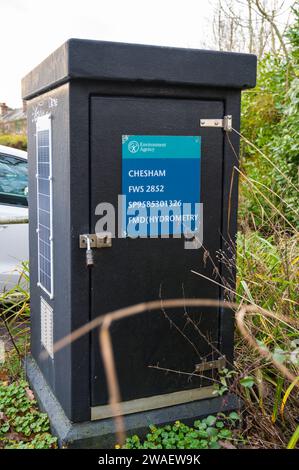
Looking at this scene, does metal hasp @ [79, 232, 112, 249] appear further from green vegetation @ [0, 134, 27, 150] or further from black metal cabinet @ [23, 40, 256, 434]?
green vegetation @ [0, 134, 27, 150]

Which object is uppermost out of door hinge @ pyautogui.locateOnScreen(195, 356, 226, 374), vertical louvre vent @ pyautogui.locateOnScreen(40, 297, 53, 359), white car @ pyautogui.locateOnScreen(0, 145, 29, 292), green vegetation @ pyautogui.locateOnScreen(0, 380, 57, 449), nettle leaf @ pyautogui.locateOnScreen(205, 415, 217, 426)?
white car @ pyautogui.locateOnScreen(0, 145, 29, 292)

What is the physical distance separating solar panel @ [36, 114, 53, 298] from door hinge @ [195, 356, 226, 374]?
34.8 inches

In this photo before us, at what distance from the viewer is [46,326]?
3.20 metres

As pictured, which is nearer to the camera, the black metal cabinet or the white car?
the black metal cabinet

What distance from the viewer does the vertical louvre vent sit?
10.2 ft

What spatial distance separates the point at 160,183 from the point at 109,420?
3.99 ft

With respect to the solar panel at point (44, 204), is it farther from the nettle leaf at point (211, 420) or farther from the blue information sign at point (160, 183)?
the nettle leaf at point (211, 420)

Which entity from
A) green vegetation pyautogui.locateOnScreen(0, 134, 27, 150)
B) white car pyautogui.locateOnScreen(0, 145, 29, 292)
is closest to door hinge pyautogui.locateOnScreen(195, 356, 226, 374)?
white car pyautogui.locateOnScreen(0, 145, 29, 292)

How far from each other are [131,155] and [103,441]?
1.40 m

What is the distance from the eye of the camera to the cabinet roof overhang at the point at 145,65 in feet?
8.07

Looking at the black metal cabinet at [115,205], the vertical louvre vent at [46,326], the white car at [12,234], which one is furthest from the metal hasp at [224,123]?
the white car at [12,234]

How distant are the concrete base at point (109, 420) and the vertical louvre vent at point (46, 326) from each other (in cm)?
25
